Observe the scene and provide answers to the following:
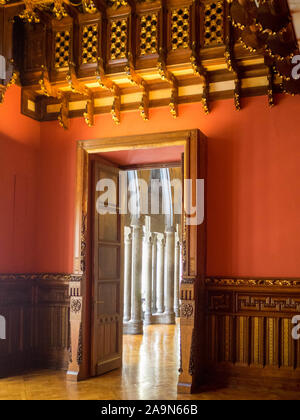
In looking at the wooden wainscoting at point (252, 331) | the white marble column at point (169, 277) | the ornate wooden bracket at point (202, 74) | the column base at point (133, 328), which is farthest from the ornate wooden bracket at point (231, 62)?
the white marble column at point (169, 277)

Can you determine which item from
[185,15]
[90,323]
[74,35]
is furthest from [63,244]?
[185,15]

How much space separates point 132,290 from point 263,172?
5.48 meters

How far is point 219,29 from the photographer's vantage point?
6.02m

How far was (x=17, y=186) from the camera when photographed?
22.6 ft

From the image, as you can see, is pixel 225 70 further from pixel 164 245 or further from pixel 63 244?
pixel 164 245

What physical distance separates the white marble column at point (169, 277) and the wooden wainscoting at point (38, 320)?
5.69m

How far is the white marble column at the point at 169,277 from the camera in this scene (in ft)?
40.8

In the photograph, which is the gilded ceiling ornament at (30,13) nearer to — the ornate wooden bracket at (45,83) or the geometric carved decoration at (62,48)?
the geometric carved decoration at (62,48)

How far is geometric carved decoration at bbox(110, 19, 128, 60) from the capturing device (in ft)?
20.9

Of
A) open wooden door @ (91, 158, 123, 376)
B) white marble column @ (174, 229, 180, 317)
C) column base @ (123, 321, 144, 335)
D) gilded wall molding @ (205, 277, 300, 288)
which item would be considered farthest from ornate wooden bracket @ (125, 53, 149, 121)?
white marble column @ (174, 229, 180, 317)

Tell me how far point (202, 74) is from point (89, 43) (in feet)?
4.93

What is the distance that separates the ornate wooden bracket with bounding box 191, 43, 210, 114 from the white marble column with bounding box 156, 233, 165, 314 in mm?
6684

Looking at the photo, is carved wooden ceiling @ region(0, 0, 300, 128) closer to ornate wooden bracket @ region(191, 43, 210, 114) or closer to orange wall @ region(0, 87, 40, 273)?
ornate wooden bracket @ region(191, 43, 210, 114)

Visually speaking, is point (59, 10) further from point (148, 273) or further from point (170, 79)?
point (148, 273)
